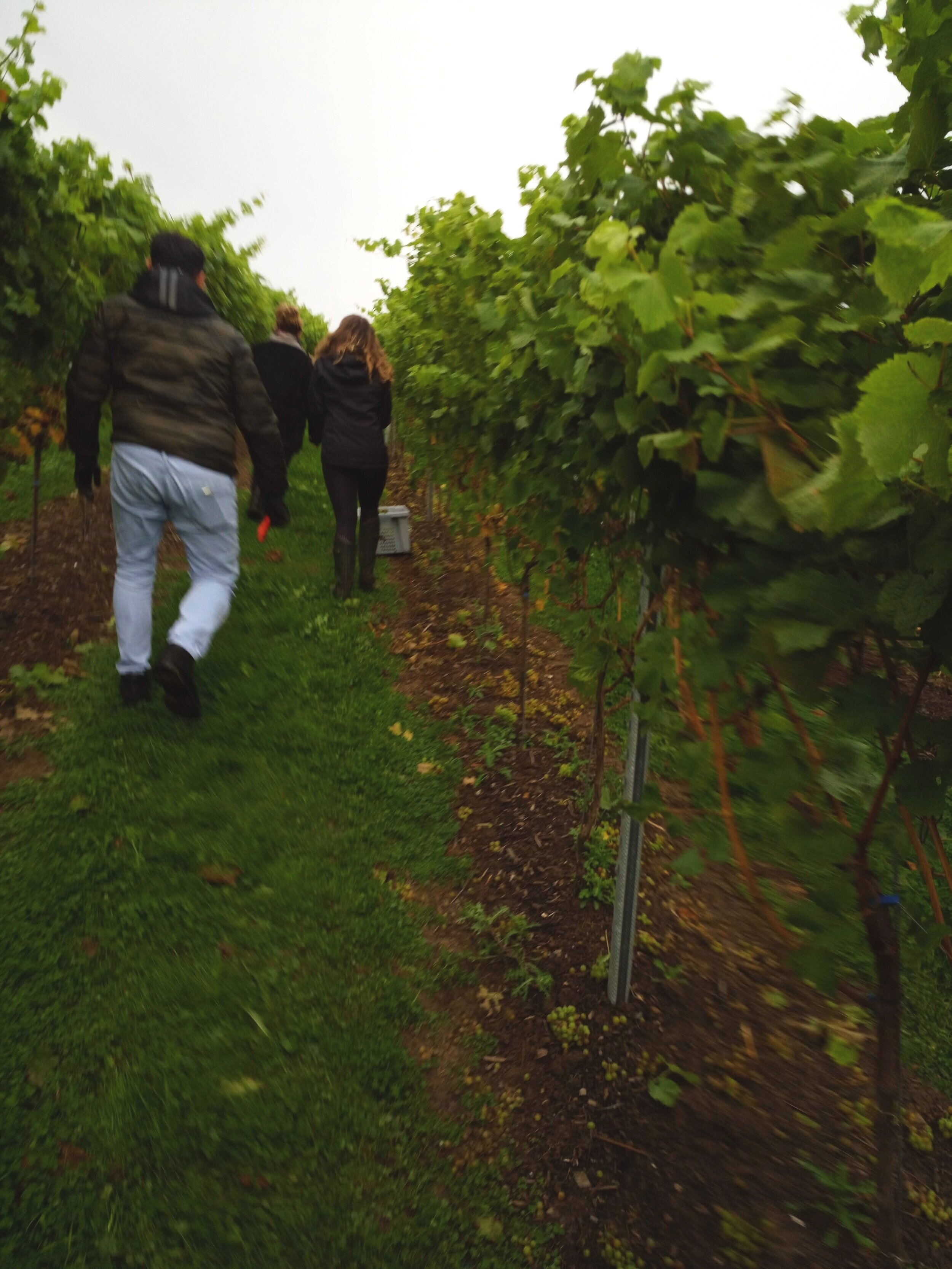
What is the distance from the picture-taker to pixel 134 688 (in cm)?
377

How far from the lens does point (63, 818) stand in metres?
3.07

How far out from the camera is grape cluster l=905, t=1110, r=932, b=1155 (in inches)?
87.3

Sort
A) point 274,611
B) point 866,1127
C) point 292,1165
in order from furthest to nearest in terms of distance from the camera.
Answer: point 274,611
point 866,1127
point 292,1165

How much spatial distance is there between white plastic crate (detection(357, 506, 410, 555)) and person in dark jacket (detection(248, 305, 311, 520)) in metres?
1.08

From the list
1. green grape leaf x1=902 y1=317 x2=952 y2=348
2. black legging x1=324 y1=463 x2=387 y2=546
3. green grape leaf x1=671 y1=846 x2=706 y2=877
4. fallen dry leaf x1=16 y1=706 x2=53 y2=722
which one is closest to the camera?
green grape leaf x1=902 y1=317 x2=952 y2=348

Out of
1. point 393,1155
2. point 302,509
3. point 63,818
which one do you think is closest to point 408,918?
point 393,1155

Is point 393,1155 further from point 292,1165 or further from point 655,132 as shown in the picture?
point 655,132

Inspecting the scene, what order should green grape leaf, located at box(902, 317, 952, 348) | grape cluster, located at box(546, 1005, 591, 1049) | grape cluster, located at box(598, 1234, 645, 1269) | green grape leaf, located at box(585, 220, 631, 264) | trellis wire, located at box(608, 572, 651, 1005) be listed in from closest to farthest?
1. green grape leaf, located at box(902, 317, 952, 348)
2. green grape leaf, located at box(585, 220, 631, 264)
3. grape cluster, located at box(598, 1234, 645, 1269)
4. trellis wire, located at box(608, 572, 651, 1005)
5. grape cluster, located at box(546, 1005, 591, 1049)

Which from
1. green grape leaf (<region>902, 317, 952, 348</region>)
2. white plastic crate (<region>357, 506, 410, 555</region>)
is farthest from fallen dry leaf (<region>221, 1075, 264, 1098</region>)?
white plastic crate (<region>357, 506, 410, 555</region>)

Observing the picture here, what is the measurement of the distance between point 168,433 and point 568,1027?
2996mm

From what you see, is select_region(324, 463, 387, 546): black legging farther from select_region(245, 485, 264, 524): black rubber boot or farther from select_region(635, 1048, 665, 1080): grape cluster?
select_region(635, 1048, 665, 1080): grape cluster

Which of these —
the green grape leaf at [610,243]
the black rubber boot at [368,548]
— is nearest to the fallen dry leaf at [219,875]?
the green grape leaf at [610,243]

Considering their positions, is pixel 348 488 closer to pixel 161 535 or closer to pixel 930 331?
pixel 161 535

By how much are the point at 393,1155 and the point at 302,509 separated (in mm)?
6604
